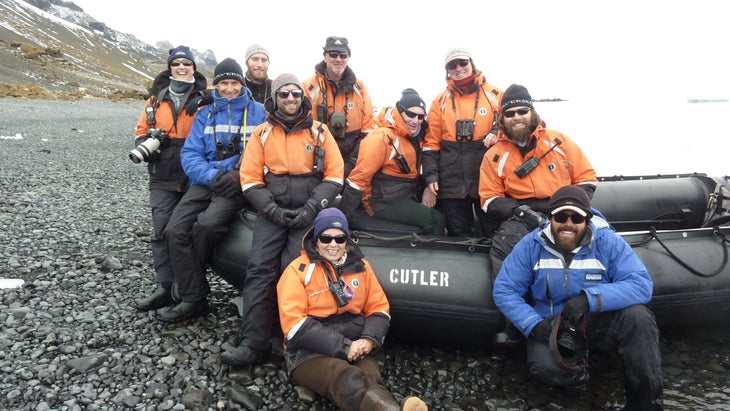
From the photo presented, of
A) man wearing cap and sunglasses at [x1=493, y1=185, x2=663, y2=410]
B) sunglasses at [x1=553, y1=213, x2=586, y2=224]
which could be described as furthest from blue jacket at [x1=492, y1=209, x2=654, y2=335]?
sunglasses at [x1=553, y1=213, x2=586, y2=224]

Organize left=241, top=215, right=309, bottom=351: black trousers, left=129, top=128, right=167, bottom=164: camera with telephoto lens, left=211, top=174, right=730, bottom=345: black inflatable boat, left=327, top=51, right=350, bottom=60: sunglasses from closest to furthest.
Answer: left=241, top=215, right=309, bottom=351: black trousers
left=211, top=174, right=730, bottom=345: black inflatable boat
left=129, top=128, right=167, bottom=164: camera with telephoto lens
left=327, top=51, right=350, bottom=60: sunglasses

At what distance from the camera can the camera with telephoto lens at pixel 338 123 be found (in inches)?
220

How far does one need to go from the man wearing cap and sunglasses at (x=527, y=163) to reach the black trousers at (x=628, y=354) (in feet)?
3.52

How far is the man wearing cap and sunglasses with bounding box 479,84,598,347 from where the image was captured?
4430 millimetres

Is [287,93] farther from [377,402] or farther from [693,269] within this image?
[693,269]

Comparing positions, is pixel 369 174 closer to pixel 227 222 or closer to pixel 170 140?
pixel 227 222

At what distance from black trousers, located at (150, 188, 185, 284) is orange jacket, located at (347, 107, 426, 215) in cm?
190

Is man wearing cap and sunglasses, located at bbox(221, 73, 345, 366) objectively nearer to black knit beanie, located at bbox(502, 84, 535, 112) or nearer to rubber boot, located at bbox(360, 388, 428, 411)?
rubber boot, located at bbox(360, 388, 428, 411)

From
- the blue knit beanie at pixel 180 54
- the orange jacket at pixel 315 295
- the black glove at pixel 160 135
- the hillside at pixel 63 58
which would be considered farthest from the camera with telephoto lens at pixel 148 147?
the hillside at pixel 63 58

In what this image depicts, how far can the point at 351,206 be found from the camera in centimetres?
483

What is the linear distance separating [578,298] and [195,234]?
335cm

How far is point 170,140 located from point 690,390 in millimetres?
5263

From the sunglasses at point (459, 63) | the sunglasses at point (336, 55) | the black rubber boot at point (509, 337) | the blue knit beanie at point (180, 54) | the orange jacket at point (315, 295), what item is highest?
the sunglasses at point (459, 63)

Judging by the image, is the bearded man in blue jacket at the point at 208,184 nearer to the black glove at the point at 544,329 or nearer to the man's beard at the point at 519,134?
the man's beard at the point at 519,134
